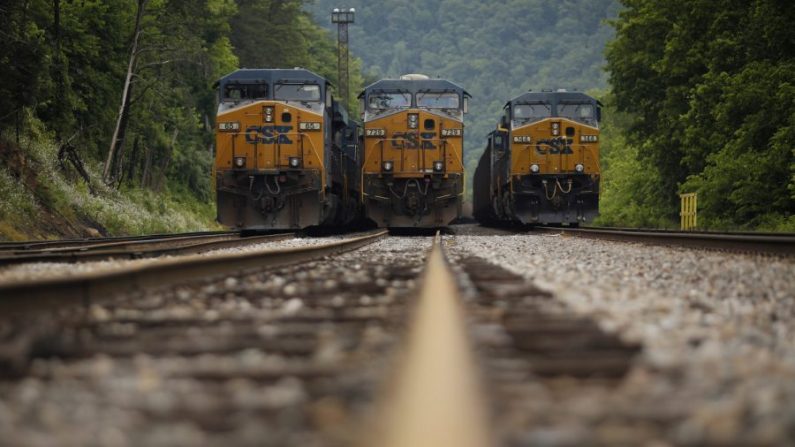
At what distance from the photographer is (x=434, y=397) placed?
1.91 meters

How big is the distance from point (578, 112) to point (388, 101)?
5.65m

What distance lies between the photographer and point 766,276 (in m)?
6.79

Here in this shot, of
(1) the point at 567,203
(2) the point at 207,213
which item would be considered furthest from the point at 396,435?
(2) the point at 207,213

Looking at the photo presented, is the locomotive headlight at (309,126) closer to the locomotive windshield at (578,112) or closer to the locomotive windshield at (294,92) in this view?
the locomotive windshield at (294,92)

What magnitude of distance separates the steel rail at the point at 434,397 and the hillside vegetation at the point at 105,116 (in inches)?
569

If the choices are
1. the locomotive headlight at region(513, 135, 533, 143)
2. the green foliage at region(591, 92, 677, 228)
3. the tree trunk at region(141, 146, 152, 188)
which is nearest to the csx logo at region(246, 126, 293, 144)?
the locomotive headlight at region(513, 135, 533, 143)

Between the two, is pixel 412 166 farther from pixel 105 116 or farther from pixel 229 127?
pixel 105 116

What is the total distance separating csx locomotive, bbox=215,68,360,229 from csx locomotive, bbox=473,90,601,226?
6089mm

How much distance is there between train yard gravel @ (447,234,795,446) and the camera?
1.92 m

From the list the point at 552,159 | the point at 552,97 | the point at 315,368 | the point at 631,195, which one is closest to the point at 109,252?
the point at 315,368

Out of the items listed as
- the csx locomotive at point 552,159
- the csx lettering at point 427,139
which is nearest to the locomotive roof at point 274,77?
the csx lettering at point 427,139

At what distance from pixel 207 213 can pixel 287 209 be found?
16.3 m

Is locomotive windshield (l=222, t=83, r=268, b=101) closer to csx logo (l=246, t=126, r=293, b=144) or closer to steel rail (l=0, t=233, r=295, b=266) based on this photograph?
csx logo (l=246, t=126, r=293, b=144)

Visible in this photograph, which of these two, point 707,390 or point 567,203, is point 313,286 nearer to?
point 707,390
